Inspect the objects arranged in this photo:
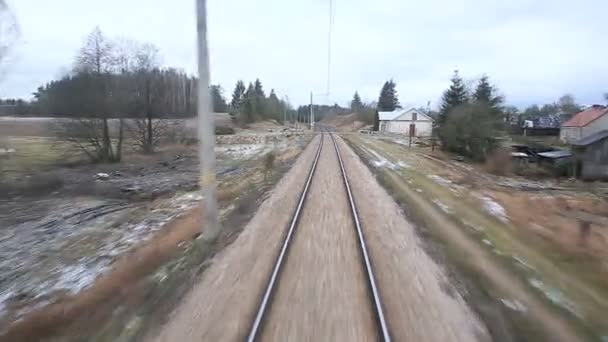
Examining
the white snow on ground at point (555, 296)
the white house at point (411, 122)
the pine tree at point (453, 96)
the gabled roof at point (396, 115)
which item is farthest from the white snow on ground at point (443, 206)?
the gabled roof at point (396, 115)

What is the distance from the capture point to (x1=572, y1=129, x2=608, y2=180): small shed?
32.4 metres

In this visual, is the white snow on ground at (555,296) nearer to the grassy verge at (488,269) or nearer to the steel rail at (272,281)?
the grassy verge at (488,269)

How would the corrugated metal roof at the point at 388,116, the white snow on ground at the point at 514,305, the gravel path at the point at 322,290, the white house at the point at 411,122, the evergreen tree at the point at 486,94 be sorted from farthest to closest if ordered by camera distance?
the corrugated metal roof at the point at 388,116 < the white house at the point at 411,122 < the evergreen tree at the point at 486,94 < the white snow on ground at the point at 514,305 < the gravel path at the point at 322,290

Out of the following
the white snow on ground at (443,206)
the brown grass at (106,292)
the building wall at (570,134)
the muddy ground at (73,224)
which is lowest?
the muddy ground at (73,224)

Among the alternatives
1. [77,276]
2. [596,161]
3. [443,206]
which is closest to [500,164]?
[596,161]

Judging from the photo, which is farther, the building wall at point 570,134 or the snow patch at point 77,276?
the building wall at point 570,134

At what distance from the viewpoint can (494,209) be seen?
41.5ft

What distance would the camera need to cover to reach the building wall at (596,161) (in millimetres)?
32406

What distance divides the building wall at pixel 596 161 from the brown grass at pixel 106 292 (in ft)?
116

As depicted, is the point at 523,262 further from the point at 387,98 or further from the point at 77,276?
the point at 387,98

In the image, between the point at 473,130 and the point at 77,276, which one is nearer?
the point at 77,276

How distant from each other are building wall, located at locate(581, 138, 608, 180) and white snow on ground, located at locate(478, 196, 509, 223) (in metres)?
25.1

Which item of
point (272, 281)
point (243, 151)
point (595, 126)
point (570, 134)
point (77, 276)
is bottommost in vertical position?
point (77, 276)

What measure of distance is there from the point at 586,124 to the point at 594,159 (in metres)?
34.4
